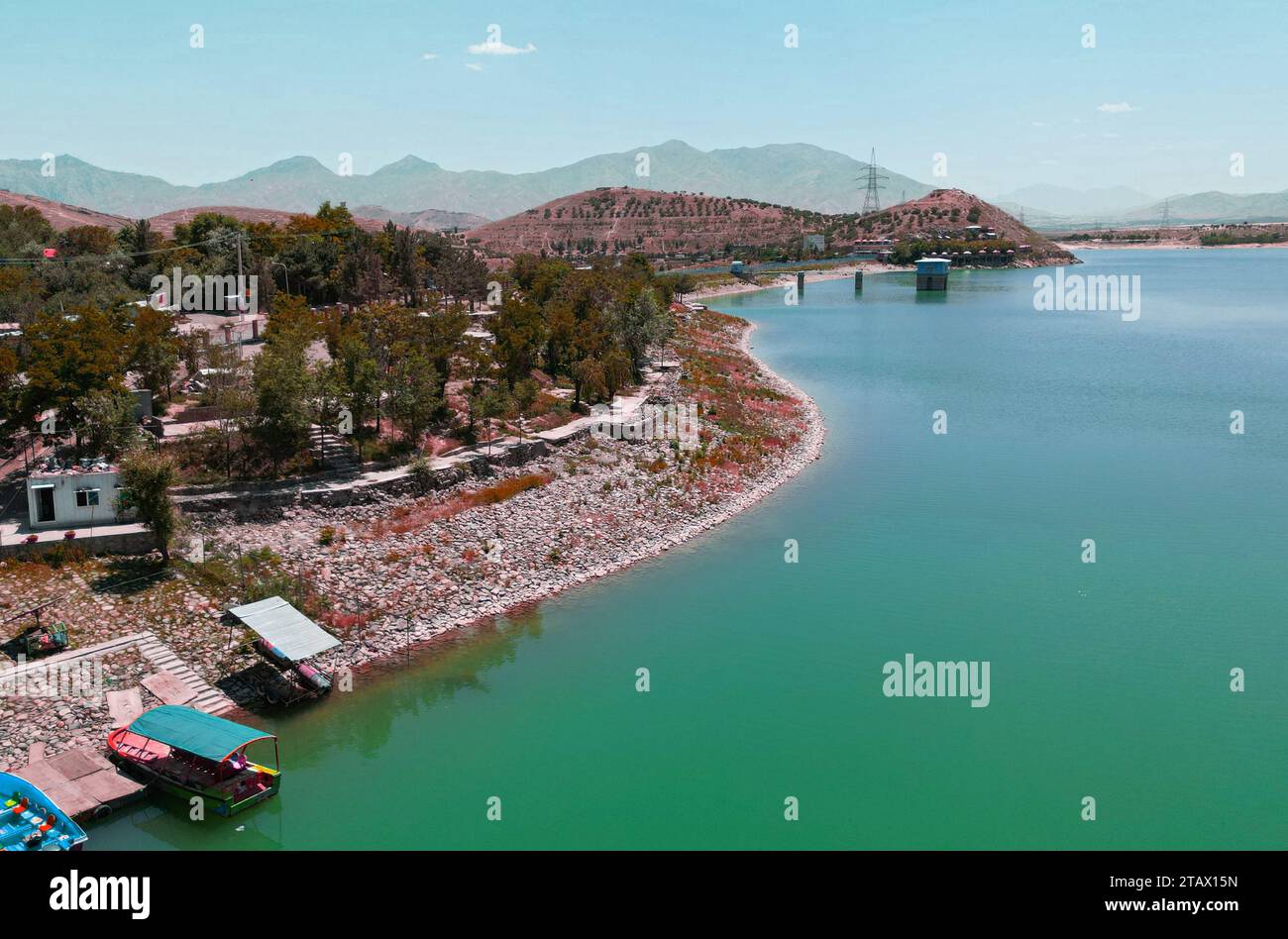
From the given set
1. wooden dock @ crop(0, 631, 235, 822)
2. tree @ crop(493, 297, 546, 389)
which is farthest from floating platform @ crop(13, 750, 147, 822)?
tree @ crop(493, 297, 546, 389)

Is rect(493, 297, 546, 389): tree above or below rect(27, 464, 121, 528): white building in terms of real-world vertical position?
above

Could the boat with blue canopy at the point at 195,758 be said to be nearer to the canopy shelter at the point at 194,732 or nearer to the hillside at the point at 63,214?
the canopy shelter at the point at 194,732

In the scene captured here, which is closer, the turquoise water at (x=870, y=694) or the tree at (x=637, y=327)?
the turquoise water at (x=870, y=694)

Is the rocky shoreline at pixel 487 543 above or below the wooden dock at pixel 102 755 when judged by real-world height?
above

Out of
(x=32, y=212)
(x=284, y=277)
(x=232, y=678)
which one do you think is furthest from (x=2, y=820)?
(x=32, y=212)

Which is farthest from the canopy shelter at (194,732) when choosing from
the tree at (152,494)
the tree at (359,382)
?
the tree at (359,382)

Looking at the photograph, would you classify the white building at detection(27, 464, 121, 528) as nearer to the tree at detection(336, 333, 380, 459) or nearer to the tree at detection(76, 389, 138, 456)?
the tree at detection(76, 389, 138, 456)

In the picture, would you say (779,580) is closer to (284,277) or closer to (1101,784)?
(1101,784)
